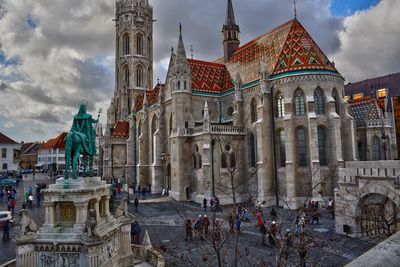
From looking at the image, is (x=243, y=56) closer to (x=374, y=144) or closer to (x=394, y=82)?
(x=374, y=144)

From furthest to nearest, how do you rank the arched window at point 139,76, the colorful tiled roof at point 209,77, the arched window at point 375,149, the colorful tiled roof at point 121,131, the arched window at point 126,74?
the arched window at point 139,76
the arched window at point 126,74
the colorful tiled roof at point 121,131
the colorful tiled roof at point 209,77
the arched window at point 375,149

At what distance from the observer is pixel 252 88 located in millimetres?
29875

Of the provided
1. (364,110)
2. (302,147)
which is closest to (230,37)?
(364,110)

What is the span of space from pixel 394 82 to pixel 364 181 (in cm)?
3134

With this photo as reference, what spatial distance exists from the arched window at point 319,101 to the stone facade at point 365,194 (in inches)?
432

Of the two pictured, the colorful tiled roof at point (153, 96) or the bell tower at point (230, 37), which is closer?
the colorful tiled roof at point (153, 96)

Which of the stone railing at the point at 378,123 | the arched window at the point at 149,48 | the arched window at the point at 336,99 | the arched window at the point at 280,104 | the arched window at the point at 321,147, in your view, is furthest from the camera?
the arched window at the point at 149,48

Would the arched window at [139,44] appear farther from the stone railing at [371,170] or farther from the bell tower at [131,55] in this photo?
the stone railing at [371,170]

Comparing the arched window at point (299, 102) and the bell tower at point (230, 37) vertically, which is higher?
the bell tower at point (230, 37)

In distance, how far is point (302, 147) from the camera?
2611 centimetres

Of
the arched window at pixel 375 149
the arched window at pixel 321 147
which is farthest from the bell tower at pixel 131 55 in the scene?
the arched window at pixel 375 149

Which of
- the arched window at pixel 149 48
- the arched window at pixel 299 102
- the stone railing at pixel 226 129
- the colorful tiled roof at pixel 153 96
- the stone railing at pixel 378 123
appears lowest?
the stone railing at pixel 226 129

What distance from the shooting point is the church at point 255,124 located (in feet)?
84.6

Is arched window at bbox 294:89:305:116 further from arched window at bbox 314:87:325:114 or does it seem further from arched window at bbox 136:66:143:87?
arched window at bbox 136:66:143:87
